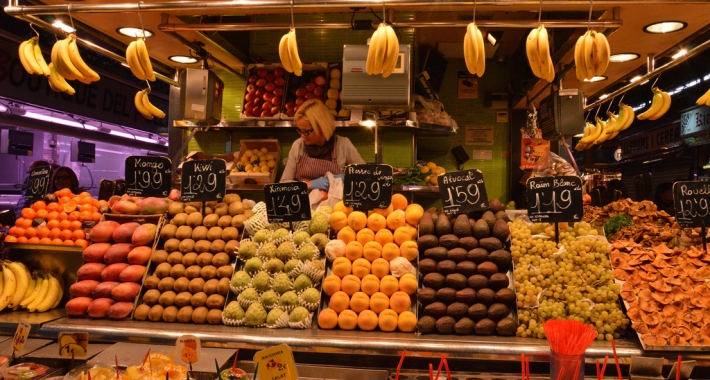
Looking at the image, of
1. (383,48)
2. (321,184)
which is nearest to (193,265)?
(383,48)

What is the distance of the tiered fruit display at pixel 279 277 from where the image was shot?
8.43ft

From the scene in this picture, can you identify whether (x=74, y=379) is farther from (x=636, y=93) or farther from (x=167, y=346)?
(x=636, y=93)

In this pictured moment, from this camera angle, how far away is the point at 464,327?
238 cm

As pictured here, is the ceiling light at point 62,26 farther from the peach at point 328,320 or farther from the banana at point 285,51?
the peach at point 328,320

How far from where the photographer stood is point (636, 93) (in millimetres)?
14453

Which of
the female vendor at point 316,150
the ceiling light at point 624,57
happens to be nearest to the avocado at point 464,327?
the female vendor at point 316,150

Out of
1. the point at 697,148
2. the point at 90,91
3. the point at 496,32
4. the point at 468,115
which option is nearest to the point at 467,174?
the point at 496,32

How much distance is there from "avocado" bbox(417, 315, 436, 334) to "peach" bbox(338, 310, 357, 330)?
12.8 inches

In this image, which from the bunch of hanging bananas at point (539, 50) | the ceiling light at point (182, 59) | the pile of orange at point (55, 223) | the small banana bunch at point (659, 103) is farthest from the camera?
the ceiling light at point (182, 59)

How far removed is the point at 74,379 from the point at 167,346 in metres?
0.46

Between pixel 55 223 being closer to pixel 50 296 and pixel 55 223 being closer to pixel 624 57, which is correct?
pixel 50 296

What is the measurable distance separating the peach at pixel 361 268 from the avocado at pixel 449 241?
422 mm

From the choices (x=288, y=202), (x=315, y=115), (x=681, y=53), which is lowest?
(x=288, y=202)

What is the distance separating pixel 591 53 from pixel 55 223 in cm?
366
